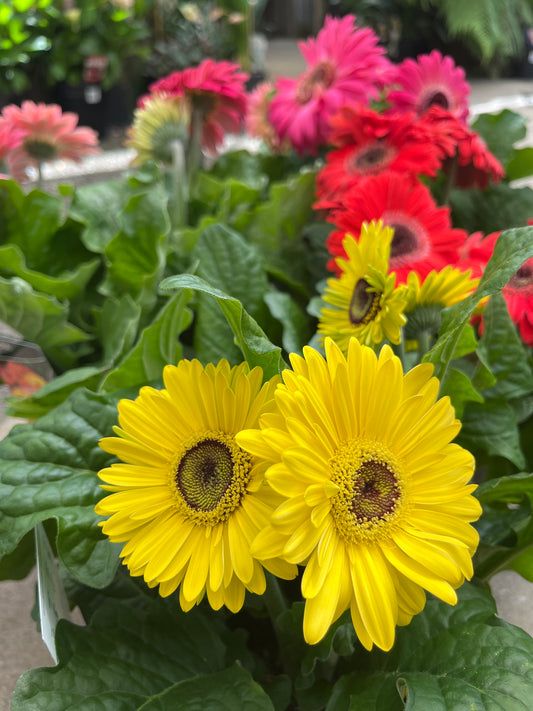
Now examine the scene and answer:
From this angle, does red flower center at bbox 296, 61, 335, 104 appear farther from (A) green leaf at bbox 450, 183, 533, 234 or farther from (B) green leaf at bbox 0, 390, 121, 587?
(B) green leaf at bbox 0, 390, 121, 587

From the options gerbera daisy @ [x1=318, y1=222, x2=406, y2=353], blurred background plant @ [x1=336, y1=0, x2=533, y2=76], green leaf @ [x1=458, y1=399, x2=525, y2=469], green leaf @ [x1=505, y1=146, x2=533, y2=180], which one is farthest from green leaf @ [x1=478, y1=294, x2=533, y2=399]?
blurred background plant @ [x1=336, y1=0, x2=533, y2=76]

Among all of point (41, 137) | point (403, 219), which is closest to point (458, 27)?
point (41, 137)

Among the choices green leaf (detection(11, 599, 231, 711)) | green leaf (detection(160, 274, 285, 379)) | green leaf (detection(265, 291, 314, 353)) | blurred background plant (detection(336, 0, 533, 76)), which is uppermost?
green leaf (detection(160, 274, 285, 379))

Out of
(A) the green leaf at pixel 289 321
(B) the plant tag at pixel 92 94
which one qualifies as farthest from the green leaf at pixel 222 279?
(B) the plant tag at pixel 92 94

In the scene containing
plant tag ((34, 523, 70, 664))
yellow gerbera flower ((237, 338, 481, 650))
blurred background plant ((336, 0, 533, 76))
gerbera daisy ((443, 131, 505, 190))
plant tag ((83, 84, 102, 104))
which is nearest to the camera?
yellow gerbera flower ((237, 338, 481, 650))

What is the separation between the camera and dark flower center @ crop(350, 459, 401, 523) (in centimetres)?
26

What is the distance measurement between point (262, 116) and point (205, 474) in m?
0.65

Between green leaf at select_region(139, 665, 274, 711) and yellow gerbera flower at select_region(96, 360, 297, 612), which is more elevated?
yellow gerbera flower at select_region(96, 360, 297, 612)

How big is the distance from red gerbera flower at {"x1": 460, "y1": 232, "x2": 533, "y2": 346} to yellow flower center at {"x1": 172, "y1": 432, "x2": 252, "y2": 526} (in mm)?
228

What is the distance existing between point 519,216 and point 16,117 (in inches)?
19.3

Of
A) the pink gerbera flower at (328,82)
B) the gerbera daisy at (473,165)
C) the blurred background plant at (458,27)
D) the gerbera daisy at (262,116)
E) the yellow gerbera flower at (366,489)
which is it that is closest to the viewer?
the yellow gerbera flower at (366,489)

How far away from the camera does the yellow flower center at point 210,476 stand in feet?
0.93

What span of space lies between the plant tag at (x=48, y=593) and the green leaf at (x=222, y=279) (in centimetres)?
17

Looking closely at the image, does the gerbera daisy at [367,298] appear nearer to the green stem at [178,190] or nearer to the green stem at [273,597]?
the green stem at [273,597]
